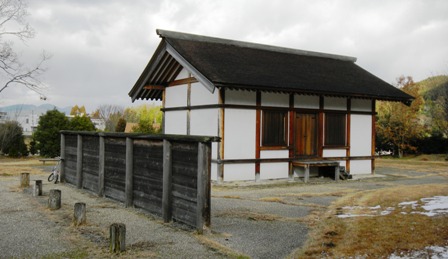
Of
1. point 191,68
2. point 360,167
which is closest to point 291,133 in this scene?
point 360,167

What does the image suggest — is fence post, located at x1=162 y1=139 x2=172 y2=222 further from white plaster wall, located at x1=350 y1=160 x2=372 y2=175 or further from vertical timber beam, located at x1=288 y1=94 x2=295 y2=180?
white plaster wall, located at x1=350 y1=160 x2=372 y2=175

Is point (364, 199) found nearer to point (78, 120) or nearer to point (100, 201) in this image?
point (100, 201)

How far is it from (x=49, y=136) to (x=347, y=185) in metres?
25.3

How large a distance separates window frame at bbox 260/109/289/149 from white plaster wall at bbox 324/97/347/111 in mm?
2126

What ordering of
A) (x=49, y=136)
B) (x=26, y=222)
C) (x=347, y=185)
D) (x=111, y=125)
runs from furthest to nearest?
(x=111, y=125) < (x=49, y=136) < (x=347, y=185) < (x=26, y=222)

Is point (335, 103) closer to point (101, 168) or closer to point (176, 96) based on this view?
point (176, 96)

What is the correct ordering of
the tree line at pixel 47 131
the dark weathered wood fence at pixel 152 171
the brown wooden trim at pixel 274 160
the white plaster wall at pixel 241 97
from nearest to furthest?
the dark weathered wood fence at pixel 152 171
the brown wooden trim at pixel 274 160
the white plaster wall at pixel 241 97
the tree line at pixel 47 131

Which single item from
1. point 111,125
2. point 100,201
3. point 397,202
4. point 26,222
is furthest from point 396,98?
point 111,125

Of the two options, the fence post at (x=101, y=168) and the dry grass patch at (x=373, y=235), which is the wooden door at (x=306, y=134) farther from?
the fence post at (x=101, y=168)

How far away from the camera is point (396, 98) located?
59.4 feet

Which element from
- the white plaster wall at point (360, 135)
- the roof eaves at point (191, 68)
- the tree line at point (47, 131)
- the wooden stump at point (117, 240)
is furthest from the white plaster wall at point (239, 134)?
the tree line at point (47, 131)

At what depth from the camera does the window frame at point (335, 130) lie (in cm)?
1703

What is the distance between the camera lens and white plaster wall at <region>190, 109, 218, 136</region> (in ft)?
48.7

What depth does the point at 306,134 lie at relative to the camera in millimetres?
16547
